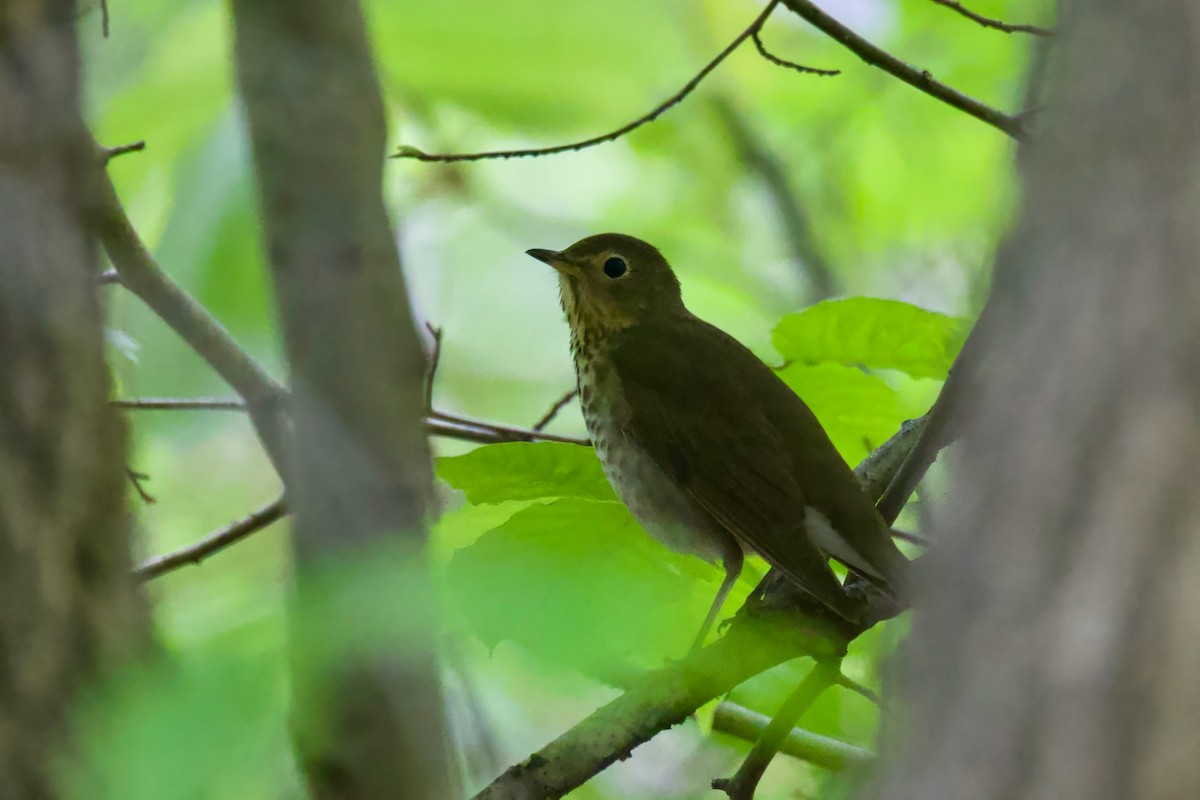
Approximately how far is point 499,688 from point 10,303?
1825mm

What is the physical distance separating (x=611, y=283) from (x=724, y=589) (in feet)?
4.63

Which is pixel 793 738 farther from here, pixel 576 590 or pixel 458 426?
pixel 458 426

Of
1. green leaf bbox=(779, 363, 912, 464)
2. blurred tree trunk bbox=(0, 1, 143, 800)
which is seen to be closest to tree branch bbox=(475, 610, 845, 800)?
green leaf bbox=(779, 363, 912, 464)

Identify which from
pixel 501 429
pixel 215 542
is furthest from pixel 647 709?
pixel 215 542

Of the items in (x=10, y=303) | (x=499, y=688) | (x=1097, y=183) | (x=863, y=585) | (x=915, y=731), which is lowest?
(x=499, y=688)

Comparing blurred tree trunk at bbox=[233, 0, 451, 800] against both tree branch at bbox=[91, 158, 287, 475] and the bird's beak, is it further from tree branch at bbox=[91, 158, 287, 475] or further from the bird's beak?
the bird's beak

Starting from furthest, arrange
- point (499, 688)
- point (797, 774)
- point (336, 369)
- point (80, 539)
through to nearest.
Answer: point (797, 774) → point (499, 688) → point (80, 539) → point (336, 369)

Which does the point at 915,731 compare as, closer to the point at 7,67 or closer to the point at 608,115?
the point at 7,67

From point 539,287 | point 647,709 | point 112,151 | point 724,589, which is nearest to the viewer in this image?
point 647,709

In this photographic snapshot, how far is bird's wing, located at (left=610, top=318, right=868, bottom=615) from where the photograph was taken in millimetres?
3031

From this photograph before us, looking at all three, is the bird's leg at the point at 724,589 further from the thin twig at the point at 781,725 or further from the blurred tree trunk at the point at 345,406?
the blurred tree trunk at the point at 345,406

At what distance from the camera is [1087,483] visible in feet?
2.45

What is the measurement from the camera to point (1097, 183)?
79 cm

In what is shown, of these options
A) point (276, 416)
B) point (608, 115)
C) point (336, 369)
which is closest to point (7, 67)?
point (276, 416)
